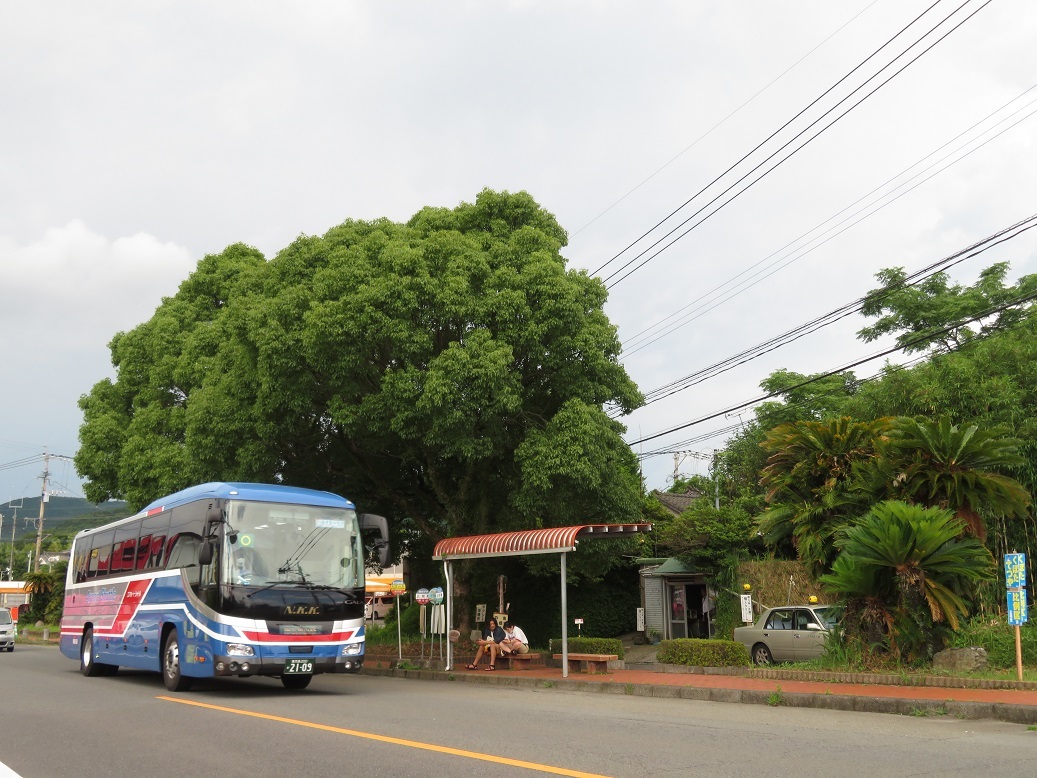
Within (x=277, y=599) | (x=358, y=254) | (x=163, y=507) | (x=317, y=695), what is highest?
(x=358, y=254)

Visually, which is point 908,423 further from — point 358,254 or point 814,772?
point 358,254

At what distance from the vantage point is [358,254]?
20672mm

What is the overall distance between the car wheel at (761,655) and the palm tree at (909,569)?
4872 mm

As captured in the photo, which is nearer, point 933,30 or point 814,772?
point 814,772

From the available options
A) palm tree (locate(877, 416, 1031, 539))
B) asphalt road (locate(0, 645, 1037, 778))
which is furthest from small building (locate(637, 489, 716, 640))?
asphalt road (locate(0, 645, 1037, 778))

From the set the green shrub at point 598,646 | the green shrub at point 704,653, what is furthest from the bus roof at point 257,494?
the green shrub at point 704,653

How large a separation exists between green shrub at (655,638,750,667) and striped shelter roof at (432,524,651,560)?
→ 2.53 m

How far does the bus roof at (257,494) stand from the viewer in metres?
14.9

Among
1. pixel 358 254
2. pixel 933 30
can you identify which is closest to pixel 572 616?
pixel 358 254

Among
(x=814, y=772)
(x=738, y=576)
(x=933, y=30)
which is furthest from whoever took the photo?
(x=738, y=576)

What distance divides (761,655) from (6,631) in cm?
3036

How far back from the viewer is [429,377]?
19.5 meters

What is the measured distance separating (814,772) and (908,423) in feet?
31.9

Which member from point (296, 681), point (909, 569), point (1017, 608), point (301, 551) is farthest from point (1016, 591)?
point (296, 681)
